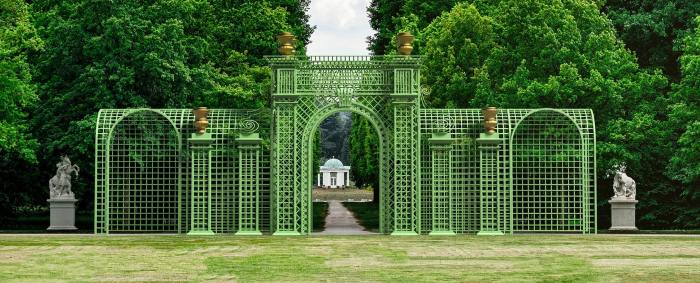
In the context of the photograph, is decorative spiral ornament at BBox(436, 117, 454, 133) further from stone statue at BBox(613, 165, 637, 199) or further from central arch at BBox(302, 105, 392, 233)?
stone statue at BBox(613, 165, 637, 199)

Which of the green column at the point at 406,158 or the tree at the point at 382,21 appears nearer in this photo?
the green column at the point at 406,158

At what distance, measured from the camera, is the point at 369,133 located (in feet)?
240

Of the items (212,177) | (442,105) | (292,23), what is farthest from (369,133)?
(212,177)

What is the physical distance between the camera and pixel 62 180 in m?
39.8

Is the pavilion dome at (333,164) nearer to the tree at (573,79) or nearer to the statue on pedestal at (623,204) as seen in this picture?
the tree at (573,79)

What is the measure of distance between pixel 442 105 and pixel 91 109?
14.4 meters

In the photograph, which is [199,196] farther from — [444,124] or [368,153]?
[368,153]

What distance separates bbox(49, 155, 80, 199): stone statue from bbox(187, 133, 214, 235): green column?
554cm

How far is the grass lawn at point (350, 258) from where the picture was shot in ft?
72.1

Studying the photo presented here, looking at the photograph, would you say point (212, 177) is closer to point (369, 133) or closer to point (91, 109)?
point (91, 109)

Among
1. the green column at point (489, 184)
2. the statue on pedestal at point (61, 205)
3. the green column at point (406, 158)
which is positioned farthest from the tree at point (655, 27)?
the statue on pedestal at point (61, 205)

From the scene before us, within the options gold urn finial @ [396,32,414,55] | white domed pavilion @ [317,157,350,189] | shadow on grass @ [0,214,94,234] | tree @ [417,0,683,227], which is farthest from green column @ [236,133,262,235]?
white domed pavilion @ [317,157,350,189]

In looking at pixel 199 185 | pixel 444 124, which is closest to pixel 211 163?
pixel 199 185

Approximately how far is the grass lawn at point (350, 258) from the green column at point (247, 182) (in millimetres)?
1602
